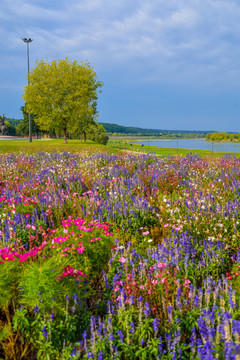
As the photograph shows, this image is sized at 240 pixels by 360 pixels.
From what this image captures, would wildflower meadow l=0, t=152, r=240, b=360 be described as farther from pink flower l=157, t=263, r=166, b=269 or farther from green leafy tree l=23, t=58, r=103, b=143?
green leafy tree l=23, t=58, r=103, b=143

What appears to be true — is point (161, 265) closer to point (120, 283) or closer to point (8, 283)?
point (120, 283)

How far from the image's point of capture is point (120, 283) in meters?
3.24

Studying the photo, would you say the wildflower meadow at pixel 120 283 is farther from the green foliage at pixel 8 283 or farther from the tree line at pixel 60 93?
the tree line at pixel 60 93

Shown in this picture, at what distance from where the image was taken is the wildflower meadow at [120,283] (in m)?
2.46

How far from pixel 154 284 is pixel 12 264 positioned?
1.63 metres

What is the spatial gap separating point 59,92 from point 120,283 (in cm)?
3745

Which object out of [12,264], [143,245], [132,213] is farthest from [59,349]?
[132,213]

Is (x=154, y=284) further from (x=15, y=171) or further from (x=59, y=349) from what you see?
(x=15, y=171)

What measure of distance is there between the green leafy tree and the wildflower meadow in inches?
1273

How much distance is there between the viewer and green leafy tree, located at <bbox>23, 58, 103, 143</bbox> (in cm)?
3716

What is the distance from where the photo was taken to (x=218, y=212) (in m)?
5.30

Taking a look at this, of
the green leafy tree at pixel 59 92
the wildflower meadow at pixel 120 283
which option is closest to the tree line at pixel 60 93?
the green leafy tree at pixel 59 92

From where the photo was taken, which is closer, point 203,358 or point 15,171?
point 203,358

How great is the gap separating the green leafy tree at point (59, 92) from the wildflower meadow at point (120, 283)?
3233cm
